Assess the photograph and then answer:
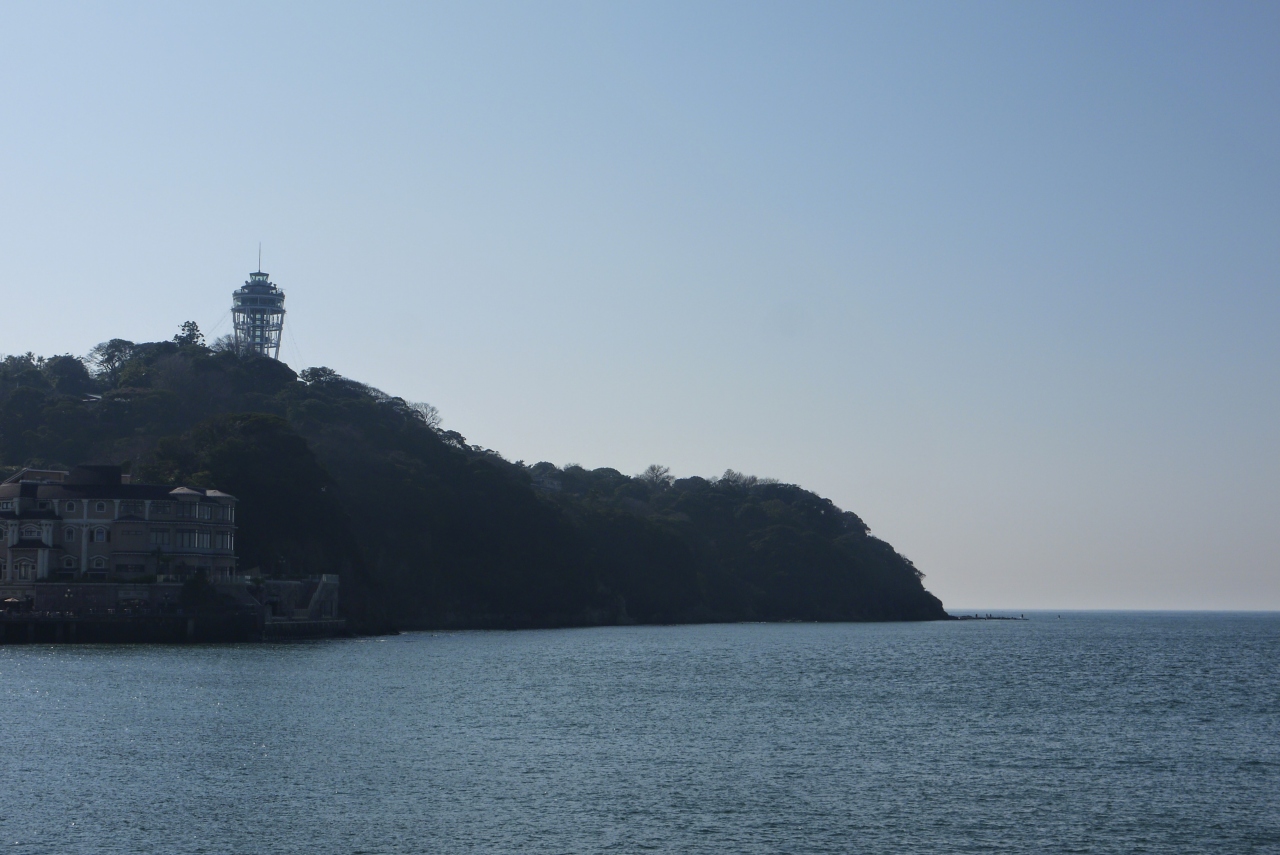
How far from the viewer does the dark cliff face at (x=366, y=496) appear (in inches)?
4385

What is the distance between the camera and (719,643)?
112375mm

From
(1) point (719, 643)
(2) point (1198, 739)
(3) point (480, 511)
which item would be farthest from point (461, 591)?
(2) point (1198, 739)

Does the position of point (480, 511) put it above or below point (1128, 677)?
above

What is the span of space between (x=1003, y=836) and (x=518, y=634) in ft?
307

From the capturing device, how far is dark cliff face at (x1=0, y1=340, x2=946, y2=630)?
111 meters

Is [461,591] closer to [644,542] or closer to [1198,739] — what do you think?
[644,542]

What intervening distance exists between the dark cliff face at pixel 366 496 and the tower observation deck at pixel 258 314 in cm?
1261

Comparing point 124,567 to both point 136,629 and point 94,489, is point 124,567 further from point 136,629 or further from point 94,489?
point 136,629

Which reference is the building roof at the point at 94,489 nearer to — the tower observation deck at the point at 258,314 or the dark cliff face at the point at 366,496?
the dark cliff face at the point at 366,496

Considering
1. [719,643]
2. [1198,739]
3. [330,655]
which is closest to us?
[1198,739]

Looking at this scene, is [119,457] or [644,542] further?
[644,542]

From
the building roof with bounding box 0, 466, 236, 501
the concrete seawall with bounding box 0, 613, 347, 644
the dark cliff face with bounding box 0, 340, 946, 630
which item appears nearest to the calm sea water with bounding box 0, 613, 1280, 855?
the concrete seawall with bounding box 0, 613, 347, 644

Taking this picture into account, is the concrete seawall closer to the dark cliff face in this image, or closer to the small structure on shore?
the small structure on shore

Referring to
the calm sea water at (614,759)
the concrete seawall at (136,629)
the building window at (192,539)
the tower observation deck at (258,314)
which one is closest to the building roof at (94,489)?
the building window at (192,539)
